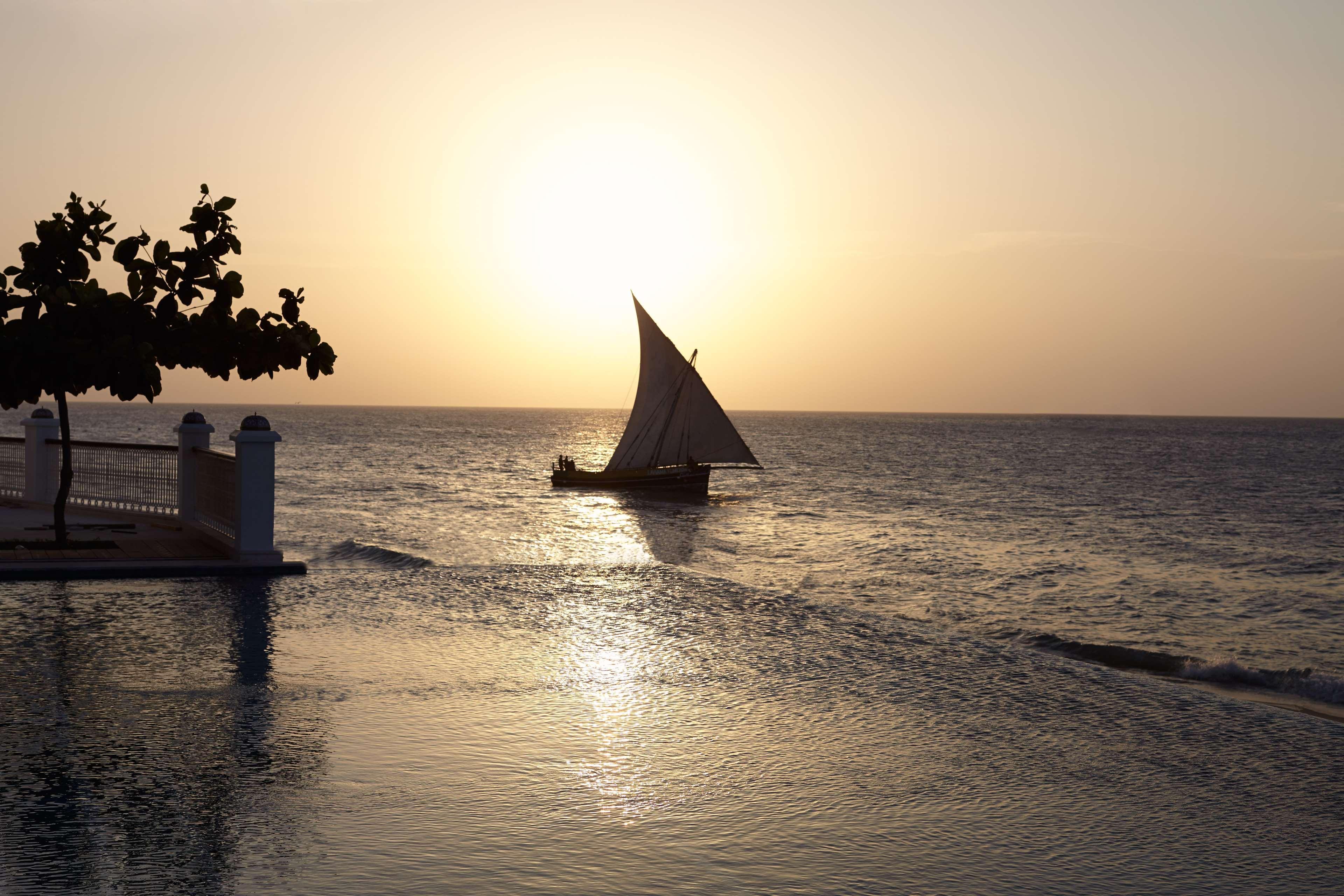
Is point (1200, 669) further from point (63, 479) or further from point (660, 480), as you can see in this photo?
point (660, 480)

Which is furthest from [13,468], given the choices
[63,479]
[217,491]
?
[217,491]

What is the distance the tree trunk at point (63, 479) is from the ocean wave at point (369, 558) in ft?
12.1

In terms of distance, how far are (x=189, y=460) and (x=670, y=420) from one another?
132ft

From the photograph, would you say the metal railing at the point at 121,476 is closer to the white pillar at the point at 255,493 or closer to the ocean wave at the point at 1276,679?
the white pillar at the point at 255,493

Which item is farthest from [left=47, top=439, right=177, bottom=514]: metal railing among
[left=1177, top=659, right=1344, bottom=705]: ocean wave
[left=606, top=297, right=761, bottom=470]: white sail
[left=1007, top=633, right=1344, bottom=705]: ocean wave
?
[left=606, top=297, right=761, bottom=470]: white sail

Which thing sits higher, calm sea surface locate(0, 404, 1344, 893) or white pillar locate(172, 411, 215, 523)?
white pillar locate(172, 411, 215, 523)

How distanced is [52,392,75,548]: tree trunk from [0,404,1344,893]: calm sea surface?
3.09m

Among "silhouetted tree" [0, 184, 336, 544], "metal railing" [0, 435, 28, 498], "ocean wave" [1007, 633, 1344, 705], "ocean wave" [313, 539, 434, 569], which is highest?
"silhouetted tree" [0, 184, 336, 544]

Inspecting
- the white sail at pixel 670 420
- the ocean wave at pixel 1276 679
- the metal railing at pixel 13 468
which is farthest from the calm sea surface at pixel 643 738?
the white sail at pixel 670 420

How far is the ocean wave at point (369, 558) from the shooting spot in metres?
17.9

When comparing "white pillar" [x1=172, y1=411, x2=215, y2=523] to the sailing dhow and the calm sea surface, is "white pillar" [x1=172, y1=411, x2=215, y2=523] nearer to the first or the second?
the calm sea surface

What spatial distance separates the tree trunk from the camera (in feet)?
51.8

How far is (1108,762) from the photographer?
777cm

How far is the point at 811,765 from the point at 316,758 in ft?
10.3
